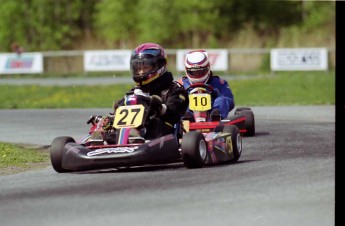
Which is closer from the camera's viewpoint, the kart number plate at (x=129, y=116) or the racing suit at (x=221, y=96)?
the kart number plate at (x=129, y=116)

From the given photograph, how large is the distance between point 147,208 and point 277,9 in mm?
35549

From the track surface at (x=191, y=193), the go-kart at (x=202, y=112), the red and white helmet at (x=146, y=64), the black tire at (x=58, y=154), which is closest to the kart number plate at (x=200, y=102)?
the go-kart at (x=202, y=112)

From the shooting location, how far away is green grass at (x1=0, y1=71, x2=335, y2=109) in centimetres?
2006

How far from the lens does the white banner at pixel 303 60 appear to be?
96.6 feet

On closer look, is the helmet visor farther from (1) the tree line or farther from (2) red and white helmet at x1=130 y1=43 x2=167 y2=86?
(1) the tree line

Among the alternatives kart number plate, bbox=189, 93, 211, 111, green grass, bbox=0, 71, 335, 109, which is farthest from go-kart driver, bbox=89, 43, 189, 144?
green grass, bbox=0, 71, 335, 109

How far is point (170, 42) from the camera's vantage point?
37188mm

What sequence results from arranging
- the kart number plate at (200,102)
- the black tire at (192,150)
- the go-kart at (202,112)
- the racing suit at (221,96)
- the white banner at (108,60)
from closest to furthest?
the black tire at (192,150) < the go-kart at (202,112) < the kart number plate at (200,102) < the racing suit at (221,96) < the white banner at (108,60)

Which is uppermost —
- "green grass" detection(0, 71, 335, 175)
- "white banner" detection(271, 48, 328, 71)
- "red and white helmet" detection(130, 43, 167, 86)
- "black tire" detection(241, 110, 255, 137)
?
"red and white helmet" detection(130, 43, 167, 86)

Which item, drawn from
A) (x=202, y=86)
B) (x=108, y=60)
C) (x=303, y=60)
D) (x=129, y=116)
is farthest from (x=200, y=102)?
(x=108, y=60)

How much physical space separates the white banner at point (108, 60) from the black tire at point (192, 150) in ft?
77.7

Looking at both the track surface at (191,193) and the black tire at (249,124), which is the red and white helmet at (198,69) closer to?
the black tire at (249,124)

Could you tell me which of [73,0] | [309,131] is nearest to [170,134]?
[309,131]

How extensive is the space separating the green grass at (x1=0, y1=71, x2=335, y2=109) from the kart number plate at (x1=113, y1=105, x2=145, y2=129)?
33.1 ft
